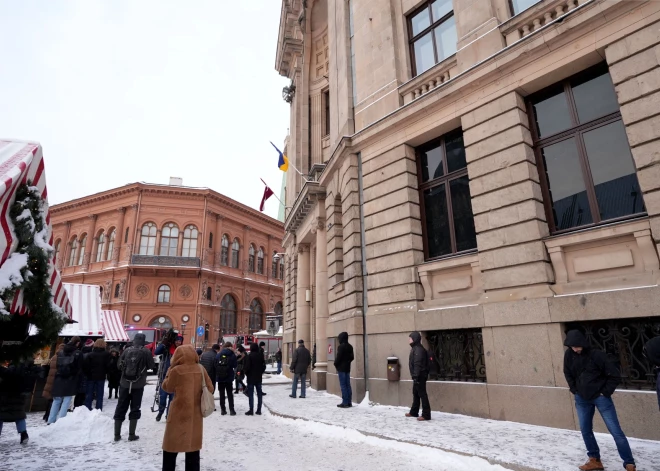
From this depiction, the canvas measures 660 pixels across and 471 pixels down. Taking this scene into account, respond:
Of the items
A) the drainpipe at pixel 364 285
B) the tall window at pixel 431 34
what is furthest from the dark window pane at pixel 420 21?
the drainpipe at pixel 364 285

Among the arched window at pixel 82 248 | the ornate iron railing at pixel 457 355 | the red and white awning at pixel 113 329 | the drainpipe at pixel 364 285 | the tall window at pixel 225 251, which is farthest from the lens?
the tall window at pixel 225 251

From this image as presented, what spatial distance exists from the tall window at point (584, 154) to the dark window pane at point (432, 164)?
2.55 meters

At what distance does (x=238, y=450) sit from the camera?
264 inches

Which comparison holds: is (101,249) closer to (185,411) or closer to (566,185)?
(185,411)

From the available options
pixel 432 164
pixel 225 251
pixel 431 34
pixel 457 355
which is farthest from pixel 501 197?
pixel 225 251

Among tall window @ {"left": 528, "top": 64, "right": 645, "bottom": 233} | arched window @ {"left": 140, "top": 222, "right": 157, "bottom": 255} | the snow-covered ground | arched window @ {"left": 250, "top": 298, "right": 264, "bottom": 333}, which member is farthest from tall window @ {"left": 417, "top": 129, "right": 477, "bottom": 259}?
arched window @ {"left": 250, "top": 298, "right": 264, "bottom": 333}

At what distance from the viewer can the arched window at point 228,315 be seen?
4544 centimetres

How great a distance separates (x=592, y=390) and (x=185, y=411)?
503cm

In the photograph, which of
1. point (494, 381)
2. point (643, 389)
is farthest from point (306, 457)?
point (643, 389)

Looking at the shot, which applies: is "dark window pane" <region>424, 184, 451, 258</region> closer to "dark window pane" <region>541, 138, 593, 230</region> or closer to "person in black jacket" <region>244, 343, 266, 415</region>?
"dark window pane" <region>541, 138, 593, 230</region>

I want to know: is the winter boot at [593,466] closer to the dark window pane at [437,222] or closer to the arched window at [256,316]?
the dark window pane at [437,222]

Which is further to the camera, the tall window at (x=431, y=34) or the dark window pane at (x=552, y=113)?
the tall window at (x=431, y=34)

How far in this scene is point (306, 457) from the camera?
20.2 feet

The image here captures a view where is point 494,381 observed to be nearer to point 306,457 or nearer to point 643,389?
point 643,389
